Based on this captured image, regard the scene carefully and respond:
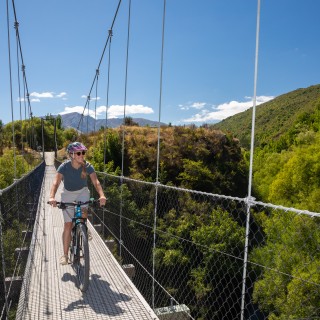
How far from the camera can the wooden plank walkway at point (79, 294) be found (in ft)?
7.83

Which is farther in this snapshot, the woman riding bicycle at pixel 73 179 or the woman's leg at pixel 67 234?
the woman's leg at pixel 67 234

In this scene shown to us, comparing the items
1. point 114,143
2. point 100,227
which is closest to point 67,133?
point 114,143

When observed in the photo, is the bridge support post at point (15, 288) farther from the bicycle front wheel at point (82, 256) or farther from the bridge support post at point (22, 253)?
the bicycle front wheel at point (82, 256)

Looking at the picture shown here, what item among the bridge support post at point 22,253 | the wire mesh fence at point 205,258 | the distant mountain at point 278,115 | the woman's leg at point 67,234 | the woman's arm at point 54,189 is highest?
the distant mountain at point 278,115

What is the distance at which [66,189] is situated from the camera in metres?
2.89

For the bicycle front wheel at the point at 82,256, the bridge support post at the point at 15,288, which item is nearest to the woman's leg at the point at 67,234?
the bicycle front wheel at the point at 82,256

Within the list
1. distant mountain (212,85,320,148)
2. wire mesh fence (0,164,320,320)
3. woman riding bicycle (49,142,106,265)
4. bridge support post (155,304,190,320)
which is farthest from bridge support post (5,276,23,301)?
distant mountain (212,85,320,148)

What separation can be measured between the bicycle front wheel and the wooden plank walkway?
4.1 inches

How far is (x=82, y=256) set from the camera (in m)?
2.73

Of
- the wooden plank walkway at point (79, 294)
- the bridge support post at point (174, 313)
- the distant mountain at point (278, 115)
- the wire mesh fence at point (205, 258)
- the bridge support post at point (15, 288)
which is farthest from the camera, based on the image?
the distant mountain at point (278, 115)

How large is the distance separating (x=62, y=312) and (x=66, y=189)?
37.8 inches

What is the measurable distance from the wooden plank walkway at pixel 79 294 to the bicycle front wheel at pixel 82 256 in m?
0.10

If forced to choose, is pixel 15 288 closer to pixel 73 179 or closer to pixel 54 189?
pixel 54 189

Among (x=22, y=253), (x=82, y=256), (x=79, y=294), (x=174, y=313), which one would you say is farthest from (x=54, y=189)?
(x=174, y=313)
